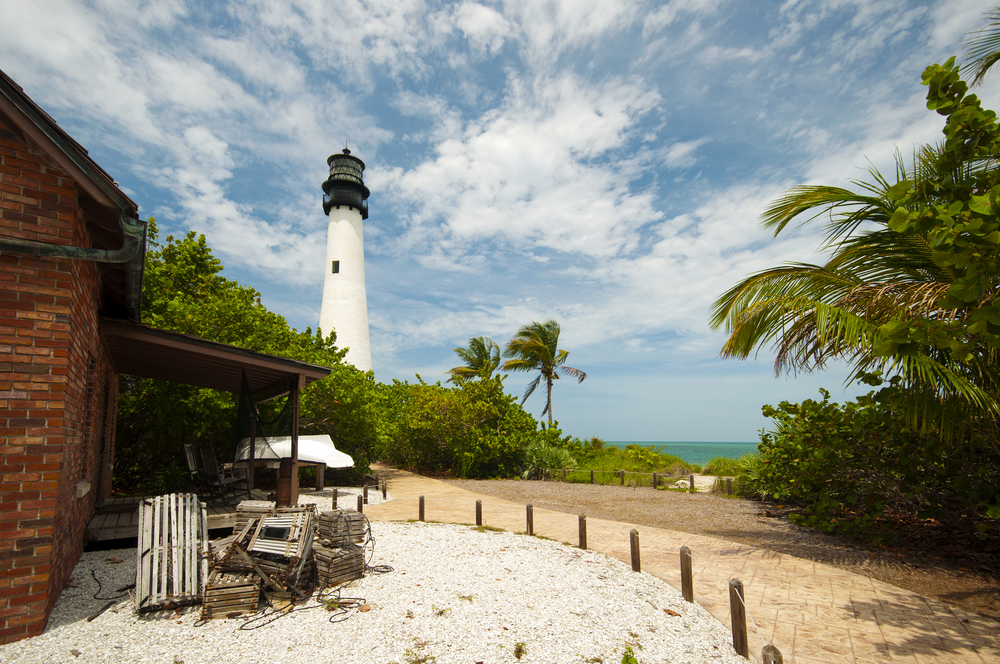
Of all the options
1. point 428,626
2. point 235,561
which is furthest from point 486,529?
point 235,561

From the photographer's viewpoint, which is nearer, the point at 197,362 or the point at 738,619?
the point at 738,619

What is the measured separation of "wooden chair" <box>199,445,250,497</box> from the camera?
33.2ft

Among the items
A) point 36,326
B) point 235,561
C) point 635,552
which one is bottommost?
point 635,552

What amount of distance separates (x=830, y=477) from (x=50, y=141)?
36.9ft

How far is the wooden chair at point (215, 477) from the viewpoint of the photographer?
10113 millimetres

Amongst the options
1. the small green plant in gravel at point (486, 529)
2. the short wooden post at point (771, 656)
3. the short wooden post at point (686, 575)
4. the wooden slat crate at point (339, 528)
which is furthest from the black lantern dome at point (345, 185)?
the short wooden post at point (771, 656)

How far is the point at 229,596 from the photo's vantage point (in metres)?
4.94

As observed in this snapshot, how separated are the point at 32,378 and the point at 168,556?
224 cm

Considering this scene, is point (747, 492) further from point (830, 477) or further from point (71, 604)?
point (71, 604)

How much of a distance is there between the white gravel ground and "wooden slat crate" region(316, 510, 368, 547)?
53 centimetres

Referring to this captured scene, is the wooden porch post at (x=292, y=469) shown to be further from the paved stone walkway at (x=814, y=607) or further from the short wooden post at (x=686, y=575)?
the short wooden post at (x=686, y=575)

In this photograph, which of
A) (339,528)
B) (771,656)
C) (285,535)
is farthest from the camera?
(339,528)

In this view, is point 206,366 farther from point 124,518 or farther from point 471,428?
point 471,428

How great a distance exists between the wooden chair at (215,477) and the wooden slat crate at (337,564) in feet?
16.9
